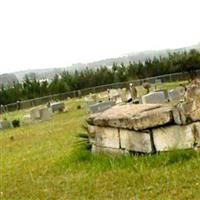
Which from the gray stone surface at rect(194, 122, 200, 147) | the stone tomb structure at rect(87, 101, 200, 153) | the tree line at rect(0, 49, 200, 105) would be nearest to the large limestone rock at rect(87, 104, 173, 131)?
the stone tomb structure at rect(87, 101, 200, 153)

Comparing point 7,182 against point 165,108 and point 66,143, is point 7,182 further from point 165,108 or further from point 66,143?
point 66,143

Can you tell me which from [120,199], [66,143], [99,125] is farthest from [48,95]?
[120,199]

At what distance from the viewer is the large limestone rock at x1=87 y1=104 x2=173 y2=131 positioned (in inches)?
336

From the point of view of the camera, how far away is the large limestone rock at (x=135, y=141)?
8.70 m

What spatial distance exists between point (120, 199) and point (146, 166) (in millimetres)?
1659

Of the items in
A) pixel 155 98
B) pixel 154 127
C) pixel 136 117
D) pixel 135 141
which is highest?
pixel 136 117

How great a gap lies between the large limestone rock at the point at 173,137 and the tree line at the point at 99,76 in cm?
4037

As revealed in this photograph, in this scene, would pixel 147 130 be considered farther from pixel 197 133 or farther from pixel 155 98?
pixel 155 98

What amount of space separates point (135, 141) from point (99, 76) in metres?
45.8

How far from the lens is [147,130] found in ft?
28.4

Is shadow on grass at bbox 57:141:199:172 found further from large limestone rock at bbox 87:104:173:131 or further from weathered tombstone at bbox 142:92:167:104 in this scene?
weathered tombstone at bbox 142:92:167:104

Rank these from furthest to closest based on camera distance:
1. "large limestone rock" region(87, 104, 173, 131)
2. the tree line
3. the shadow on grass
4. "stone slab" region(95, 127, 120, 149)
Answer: the tree line
"stone slab" region(95, 127, 120, 149)
"large limestone rock" region(87, 104, 173, 131)
the shadow on grass

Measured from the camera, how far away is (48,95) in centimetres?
4991

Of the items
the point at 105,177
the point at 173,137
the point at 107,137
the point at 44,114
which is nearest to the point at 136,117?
the point at 173,137
